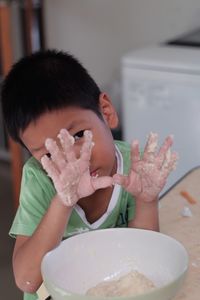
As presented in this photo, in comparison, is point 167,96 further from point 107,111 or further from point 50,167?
point 50,167

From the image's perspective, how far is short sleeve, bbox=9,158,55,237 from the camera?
99cm

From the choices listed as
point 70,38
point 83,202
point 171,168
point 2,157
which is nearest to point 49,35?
point 70,38

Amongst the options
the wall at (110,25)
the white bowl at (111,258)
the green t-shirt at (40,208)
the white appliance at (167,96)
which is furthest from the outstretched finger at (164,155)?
the wall at (110,25)

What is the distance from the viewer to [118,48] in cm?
266

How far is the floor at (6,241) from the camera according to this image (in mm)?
2045

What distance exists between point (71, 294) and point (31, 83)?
37 cm

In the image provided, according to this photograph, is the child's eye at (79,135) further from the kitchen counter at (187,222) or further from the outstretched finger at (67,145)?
the kitchen counter at (187,222)

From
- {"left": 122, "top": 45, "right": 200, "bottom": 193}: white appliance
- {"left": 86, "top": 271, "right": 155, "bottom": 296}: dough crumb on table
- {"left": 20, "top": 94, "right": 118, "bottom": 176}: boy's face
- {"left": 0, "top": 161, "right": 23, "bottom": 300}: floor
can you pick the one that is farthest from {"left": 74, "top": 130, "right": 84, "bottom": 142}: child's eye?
{"left": 0, "top": 161, "right": 23, "bottom": 300}: floor

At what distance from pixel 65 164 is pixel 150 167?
13 centimetres

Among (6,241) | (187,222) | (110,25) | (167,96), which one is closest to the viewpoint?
(187,222)

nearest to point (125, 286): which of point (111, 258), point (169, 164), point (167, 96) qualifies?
point (111, 258)

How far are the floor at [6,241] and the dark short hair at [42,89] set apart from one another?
1.12 m

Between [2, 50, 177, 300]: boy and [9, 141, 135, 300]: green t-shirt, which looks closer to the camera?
[2, 50, 177, 300]: boy

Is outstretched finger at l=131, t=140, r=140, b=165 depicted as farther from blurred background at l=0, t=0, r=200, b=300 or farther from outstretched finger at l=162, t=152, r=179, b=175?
blurred background at l=0, t=0, r=200, b=300
